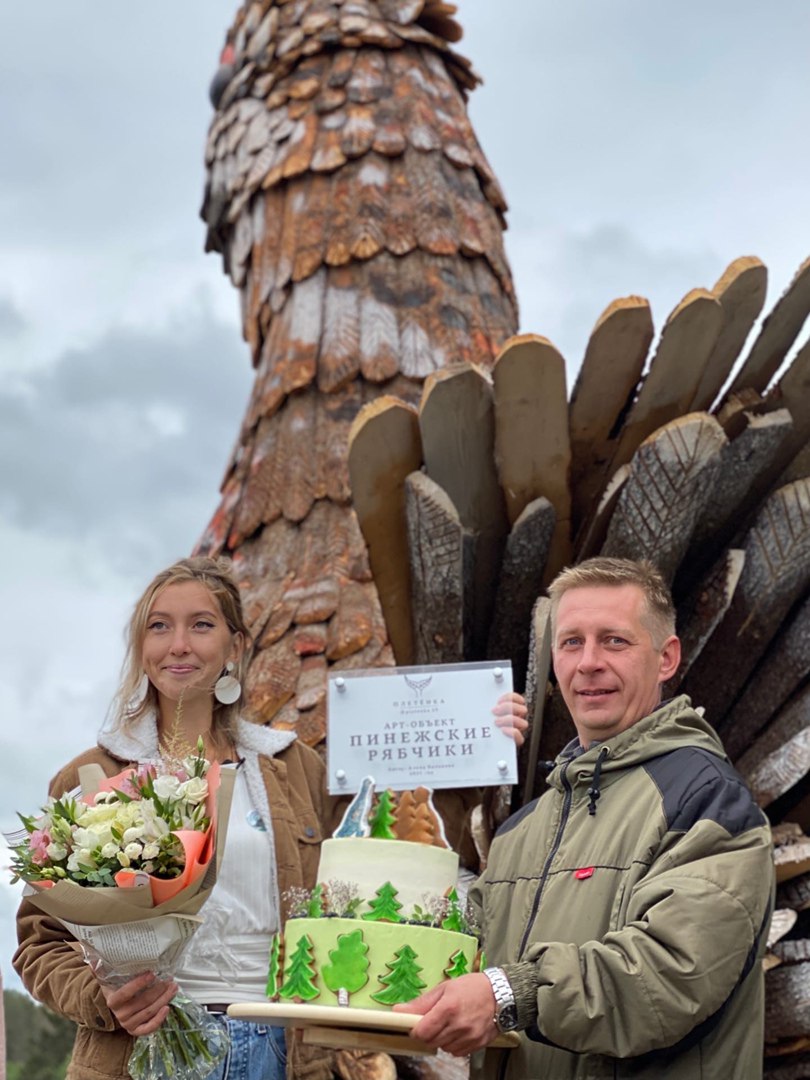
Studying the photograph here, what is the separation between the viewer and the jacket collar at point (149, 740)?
9.99 feet

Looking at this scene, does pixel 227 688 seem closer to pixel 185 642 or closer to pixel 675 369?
pixel 185 642

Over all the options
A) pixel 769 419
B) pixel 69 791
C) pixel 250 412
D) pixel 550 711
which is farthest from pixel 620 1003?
pixel 250 412

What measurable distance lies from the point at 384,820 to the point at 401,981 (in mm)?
458

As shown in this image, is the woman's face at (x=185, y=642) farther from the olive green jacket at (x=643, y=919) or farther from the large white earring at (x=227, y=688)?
the olive green jacket at (x=643, y=919)

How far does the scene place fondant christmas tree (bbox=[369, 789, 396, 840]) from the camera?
2.83 meters

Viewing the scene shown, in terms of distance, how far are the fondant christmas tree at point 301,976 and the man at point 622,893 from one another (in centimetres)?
20

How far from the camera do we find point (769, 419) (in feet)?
12.6

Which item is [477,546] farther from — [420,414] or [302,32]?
[302,32]

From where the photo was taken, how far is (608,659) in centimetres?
267

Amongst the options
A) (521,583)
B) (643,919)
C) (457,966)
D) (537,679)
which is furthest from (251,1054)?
(521,583)

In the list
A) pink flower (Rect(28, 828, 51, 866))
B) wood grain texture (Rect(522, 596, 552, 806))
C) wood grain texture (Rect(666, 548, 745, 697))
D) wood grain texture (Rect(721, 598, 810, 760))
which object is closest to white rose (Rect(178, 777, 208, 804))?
pink flower (Rect(28, 828, 51, 866))

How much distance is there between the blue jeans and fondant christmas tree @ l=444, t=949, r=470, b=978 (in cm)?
48

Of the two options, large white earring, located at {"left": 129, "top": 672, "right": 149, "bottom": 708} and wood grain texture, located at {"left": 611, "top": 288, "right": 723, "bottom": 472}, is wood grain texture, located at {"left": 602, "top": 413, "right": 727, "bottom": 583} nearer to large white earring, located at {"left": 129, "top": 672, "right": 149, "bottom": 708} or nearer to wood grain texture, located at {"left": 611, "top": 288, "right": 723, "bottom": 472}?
wood grain texture, located at {"left": 611, "top": 288, "right": 723, "bottom": 472}

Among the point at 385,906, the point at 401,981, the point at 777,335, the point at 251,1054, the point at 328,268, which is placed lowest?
the point at 251,1054
